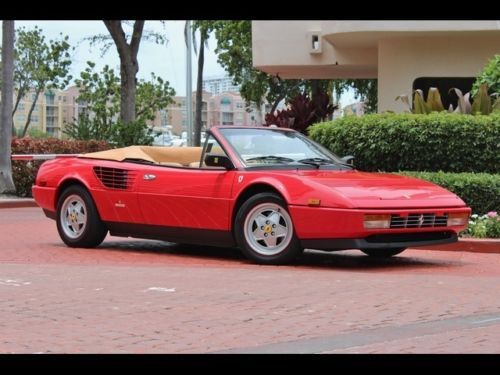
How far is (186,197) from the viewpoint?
33.0ft

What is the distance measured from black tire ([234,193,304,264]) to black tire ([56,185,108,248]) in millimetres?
2077

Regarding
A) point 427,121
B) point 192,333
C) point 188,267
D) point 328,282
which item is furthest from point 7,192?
point 192,333

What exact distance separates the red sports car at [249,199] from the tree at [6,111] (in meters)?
8.75

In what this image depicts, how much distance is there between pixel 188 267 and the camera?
30.9 ft

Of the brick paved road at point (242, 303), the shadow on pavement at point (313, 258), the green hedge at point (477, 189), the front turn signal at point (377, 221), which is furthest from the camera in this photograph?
the green hedge at point (477, 189)

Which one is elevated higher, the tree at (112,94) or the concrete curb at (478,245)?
the tree at (112,94)

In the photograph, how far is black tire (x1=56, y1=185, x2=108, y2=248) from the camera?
10922 mm

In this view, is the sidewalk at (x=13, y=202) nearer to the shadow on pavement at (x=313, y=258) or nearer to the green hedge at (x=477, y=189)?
the shadow on pavement at (x=313, y=258)

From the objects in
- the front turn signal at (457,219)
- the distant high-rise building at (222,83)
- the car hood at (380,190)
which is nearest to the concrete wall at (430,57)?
the car hood at (380,190)

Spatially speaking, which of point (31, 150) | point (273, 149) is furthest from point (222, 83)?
point (273, 149)

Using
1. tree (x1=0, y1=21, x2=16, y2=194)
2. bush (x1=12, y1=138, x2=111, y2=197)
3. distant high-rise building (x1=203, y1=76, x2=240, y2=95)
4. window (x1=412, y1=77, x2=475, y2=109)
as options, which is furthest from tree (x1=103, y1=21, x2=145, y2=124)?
distant high-rise building (x1=203, y1=76, x2=240, y2=95)

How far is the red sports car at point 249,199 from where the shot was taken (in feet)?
29.7
